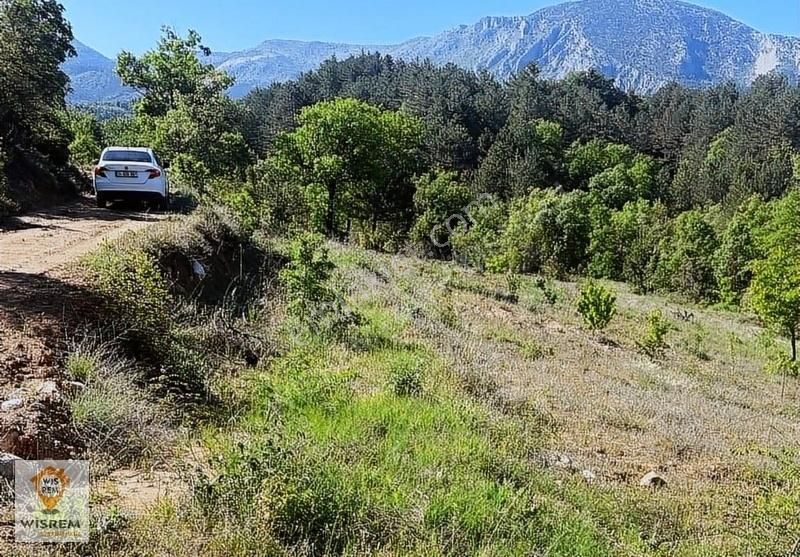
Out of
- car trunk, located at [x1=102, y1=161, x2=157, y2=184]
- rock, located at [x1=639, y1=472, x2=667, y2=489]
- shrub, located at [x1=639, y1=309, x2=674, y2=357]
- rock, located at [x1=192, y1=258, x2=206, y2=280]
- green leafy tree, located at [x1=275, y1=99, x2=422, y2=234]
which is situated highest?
green leafy tree, located at [x1=275, y1=99, x2=422, y2=234]

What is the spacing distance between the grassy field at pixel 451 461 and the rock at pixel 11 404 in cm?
117

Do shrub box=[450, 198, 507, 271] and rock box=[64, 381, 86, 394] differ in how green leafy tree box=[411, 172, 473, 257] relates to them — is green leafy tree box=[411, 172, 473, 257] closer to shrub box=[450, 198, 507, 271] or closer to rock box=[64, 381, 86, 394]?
shrub box=[450, 198, 507, 271]

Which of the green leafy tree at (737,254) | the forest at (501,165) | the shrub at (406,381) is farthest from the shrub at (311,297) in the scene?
the green leafy tree at (737,254)

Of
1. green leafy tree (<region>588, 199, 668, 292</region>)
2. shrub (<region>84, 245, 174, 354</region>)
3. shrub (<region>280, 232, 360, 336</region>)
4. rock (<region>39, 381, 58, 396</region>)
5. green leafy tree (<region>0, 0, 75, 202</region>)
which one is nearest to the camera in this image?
rock (<region>39, 381, 58, 396</region>)

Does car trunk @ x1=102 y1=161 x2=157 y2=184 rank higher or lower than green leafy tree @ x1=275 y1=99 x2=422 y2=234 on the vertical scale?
lower

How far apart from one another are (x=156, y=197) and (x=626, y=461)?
11382 millimetres

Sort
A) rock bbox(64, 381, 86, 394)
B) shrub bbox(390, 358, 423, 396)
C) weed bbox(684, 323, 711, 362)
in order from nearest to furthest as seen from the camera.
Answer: rock bbox(64, 381, 86, 394)
shrub bbox(390, 358, 423, 396)
weed bbox(684, 323, 711, 362)

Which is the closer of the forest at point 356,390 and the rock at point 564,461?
the forest at point 356,390

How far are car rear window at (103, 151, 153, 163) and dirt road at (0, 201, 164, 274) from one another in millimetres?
1227

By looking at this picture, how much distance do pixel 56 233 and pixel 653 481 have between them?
31.2ft

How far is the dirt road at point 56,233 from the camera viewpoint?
7204 millimetres

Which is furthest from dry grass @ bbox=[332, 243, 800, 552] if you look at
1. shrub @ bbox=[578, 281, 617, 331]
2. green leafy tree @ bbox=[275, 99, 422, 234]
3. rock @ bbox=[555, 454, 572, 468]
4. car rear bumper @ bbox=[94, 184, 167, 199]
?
green leafy tree @ bbox=[275, 99, 422, 234]

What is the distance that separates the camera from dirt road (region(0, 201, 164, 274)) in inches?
284

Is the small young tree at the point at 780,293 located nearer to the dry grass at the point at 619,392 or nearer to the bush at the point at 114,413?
the dry grass at the point at 619,392
